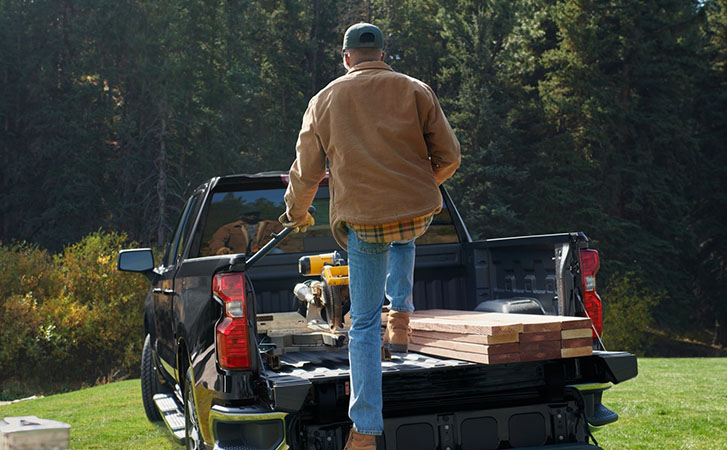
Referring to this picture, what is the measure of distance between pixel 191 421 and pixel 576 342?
7.55 ft

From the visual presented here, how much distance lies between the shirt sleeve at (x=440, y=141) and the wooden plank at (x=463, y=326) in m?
0.80

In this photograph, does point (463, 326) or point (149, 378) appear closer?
point (463, 326)

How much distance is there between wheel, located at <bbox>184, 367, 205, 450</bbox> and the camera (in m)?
4.97

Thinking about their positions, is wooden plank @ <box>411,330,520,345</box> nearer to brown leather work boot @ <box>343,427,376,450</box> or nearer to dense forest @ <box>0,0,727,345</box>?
brown leather work boot @ <box>343,427,376,450</box>

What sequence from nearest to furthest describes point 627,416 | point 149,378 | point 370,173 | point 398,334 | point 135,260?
point 370,173, point 398,334, point 135,260, point 149,378, point 627,416

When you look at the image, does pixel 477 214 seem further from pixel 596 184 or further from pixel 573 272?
pixel 573 272

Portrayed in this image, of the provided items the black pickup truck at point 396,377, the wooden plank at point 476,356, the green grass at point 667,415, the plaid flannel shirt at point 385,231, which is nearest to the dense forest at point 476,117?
the green grass at point 667,415

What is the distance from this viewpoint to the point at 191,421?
5254 millimetres

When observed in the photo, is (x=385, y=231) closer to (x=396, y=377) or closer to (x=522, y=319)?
(x=396, y=377)

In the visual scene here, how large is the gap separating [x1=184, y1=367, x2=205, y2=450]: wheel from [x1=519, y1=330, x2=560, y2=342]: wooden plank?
182 centimetres

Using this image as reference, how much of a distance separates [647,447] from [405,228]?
409 cm

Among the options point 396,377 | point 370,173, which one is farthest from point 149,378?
point 370,173

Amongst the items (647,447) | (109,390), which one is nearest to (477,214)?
(109,390)

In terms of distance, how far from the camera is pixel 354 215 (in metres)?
4.09
